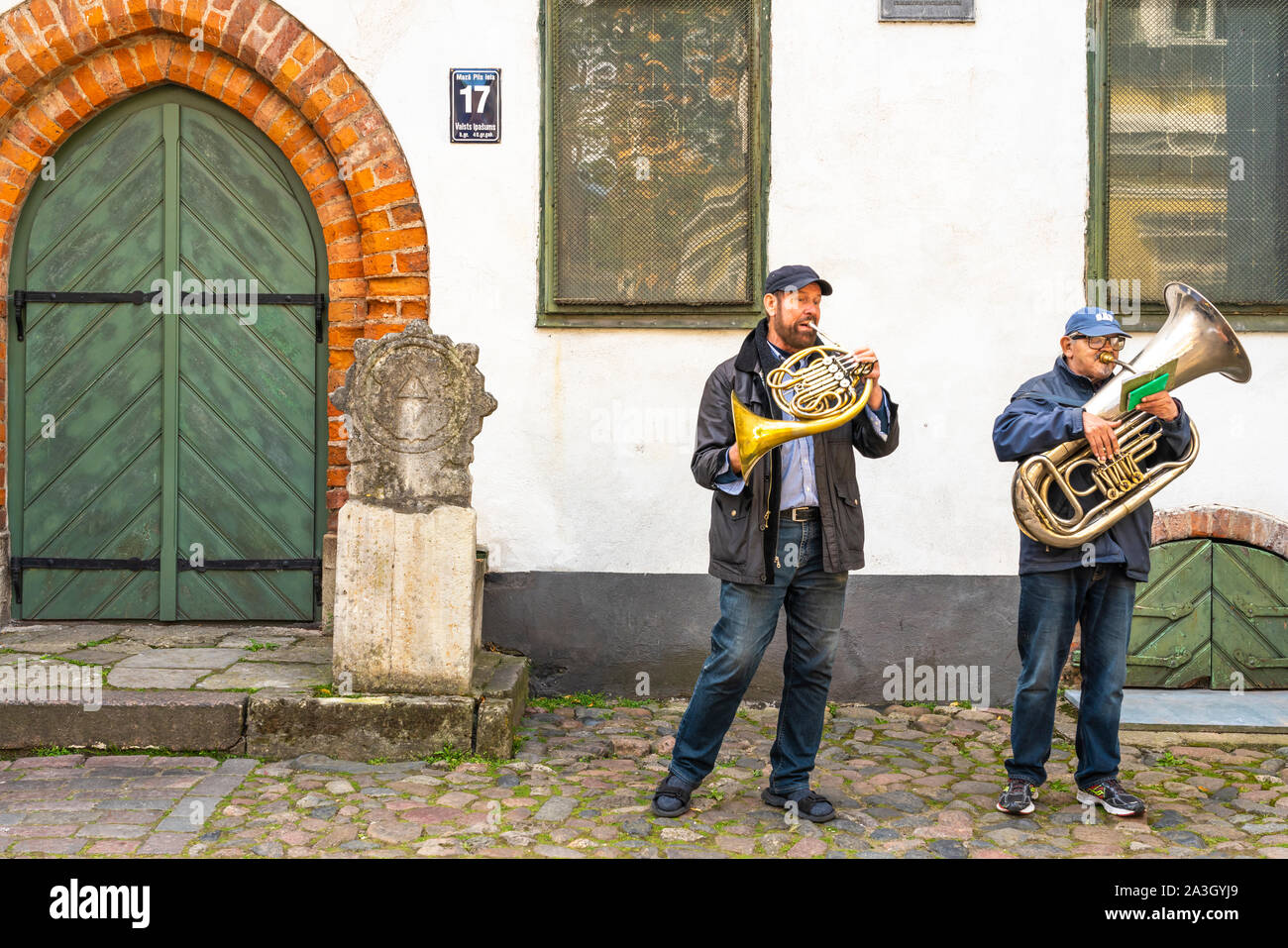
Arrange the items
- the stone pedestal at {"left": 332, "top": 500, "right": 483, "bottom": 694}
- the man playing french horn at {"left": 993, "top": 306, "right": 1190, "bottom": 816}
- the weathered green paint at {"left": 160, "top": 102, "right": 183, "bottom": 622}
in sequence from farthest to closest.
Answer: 1. the weathered green paint at {"left": 160, "top": 102, "right": 183, "bottom": 622}
2. the stone pedestal at {"left": 332, "top": 500, "right": 483, "bottom": 694}
3. the man playing french horn at {"left": 993, "top": 306, "right": 1190, "bottom": 816}

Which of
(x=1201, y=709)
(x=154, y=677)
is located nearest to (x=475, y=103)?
(x=154, y=677)

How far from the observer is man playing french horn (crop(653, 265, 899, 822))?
4.27 m

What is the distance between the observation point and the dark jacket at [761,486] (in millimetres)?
4273

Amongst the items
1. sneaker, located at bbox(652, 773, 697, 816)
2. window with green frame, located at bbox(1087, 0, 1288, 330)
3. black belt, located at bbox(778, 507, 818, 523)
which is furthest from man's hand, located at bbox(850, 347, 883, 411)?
window with green frame, located at bbox(1087, 0, 1288, 330)

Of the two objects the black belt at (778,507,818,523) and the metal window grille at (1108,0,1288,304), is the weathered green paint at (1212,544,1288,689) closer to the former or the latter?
the metal window grille at (1108,0,1288,304)

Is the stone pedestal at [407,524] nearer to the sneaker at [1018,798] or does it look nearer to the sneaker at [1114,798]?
the sneaker at [1018,798]

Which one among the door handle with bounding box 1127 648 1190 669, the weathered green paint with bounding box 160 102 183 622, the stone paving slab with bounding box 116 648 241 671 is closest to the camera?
the stone paving slab with bounding box 116 648 241 671

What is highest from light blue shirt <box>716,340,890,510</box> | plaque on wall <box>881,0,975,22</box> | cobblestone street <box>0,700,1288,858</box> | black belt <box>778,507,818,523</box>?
plaque on wall <box>881,0,975,22</box>

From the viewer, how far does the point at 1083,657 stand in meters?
4.54

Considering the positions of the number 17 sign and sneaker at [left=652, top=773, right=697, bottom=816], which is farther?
the number 17 sign

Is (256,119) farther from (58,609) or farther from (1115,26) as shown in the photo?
(1115,26)

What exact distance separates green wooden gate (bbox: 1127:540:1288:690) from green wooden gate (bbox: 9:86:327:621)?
440cm

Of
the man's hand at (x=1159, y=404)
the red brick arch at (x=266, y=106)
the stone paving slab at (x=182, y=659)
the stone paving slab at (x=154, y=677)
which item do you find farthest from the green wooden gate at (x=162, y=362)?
the man's hand at (x=1159, y=404)

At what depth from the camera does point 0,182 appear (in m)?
6.20
